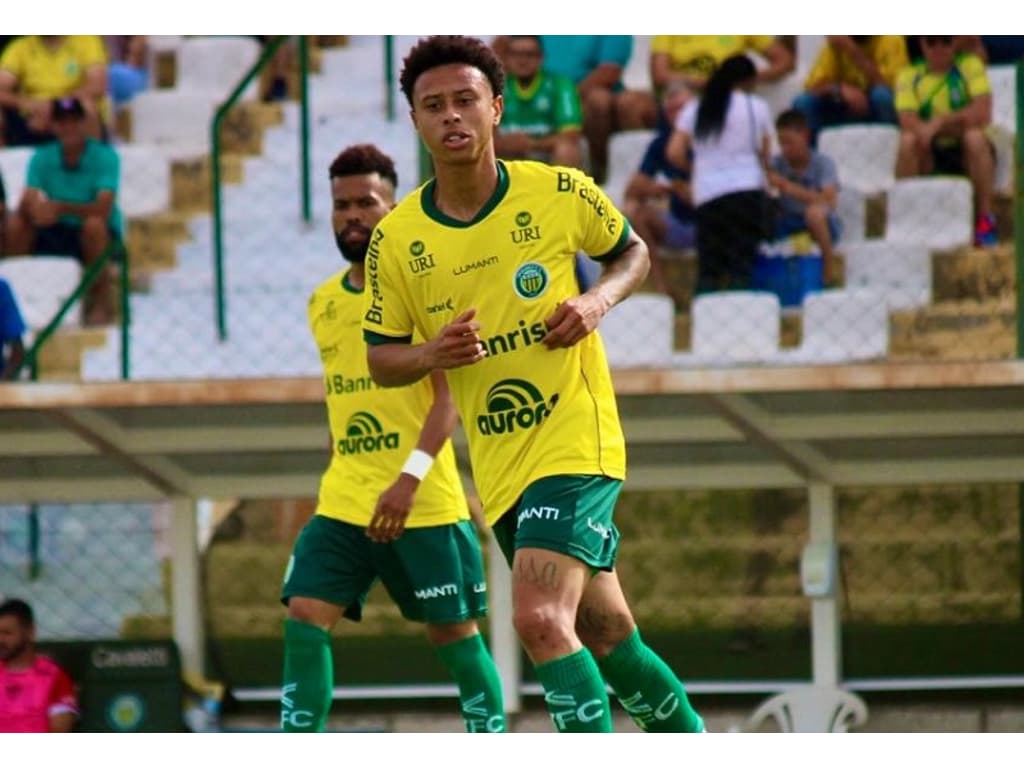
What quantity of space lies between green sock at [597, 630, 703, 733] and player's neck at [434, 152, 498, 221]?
4.04 feet

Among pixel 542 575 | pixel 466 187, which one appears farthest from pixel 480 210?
pixel 542 575

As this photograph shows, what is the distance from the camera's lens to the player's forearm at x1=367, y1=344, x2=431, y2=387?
20.2 feet

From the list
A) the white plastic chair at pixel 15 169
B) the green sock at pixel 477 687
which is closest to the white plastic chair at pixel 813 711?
the green sock at pixel 477 687

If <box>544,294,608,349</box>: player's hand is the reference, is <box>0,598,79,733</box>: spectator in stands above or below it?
below

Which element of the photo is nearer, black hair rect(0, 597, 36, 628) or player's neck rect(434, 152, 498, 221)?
player's neck rect(434, 152, 498, 221)

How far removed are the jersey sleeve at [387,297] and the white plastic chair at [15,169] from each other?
7.94 metres

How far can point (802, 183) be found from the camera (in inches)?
474

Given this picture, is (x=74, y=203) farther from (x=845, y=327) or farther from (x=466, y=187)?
(x=466, y=187)

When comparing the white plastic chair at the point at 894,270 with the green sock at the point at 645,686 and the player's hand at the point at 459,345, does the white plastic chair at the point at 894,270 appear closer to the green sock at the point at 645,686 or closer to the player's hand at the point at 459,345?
the green sock at the point at 645,686

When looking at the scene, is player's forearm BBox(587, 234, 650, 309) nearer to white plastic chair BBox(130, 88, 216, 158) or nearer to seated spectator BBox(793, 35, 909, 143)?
seated spectator BBox(793, 35, 909, 143)

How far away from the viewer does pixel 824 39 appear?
13.0 meters

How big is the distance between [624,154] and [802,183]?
4.19 feet

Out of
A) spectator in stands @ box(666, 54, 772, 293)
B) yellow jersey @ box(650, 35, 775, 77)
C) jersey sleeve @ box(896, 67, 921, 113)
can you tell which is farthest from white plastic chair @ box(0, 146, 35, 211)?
jersey sleeve @ box(896, 67, 921, 113)

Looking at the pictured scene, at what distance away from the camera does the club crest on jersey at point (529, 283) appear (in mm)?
6168
